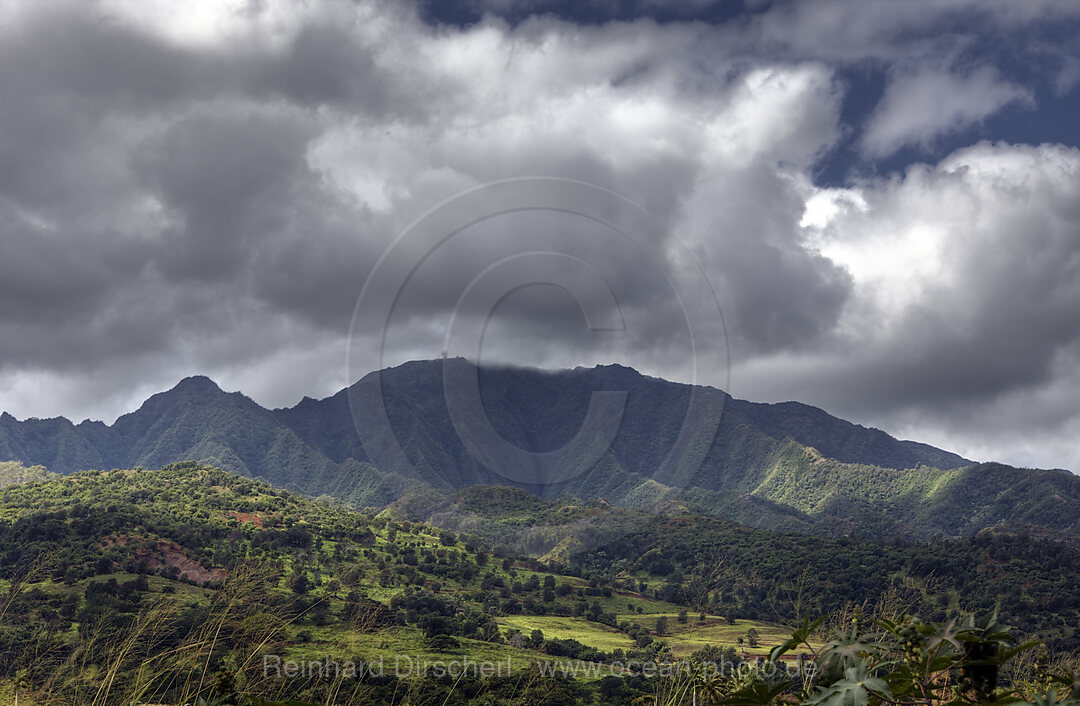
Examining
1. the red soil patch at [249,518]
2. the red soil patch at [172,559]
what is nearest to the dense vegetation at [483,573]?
the red soil patch at [172,559]

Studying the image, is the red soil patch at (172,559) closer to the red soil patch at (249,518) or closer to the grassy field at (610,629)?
the red soil patch at (249,518)

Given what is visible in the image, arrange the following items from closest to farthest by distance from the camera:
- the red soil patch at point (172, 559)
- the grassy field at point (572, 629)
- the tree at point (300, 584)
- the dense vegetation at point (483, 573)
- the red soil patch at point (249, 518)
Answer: the dense vegetation at point (483, 573) < the tree at point (300, 584) < the grassy field at point (572, 629) < the red soil patch at point (172, 559) < the red soil patch at point (249, 518)

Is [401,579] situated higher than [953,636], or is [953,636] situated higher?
[953,636]

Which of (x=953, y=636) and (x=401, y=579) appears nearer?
(x=953, y=636)

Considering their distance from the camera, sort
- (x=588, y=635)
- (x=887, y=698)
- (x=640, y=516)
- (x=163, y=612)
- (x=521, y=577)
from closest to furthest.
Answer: (x=887, y=698), (x=163, y=612), (x=588, y=635), (x=521, y=577), (x=640, y=516)

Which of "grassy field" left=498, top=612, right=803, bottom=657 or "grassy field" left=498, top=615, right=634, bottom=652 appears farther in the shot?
"grassy field" left=498, top=615, right=634, bottom=652

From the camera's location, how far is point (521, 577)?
97250 millimetres


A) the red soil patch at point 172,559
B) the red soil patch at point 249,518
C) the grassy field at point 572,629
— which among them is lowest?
the grassy field at point 572,629

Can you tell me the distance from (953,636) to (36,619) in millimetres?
57570

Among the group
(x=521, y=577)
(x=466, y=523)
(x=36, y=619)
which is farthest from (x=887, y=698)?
(x=466, y=523)

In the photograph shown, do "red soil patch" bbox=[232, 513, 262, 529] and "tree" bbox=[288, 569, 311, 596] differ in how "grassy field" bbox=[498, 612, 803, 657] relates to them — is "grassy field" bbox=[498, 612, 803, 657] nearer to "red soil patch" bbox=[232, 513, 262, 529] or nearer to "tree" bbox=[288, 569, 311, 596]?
"tree" bbox=[288, 569, 311, 596]

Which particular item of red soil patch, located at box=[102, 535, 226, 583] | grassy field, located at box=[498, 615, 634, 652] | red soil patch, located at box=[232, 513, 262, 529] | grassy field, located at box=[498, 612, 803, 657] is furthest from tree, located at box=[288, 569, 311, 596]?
red soil patch, located at box=[232, 513, 262, 529]

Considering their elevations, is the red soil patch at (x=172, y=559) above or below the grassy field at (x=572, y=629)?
above

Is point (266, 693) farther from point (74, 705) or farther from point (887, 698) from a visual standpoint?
point (887, 698)
